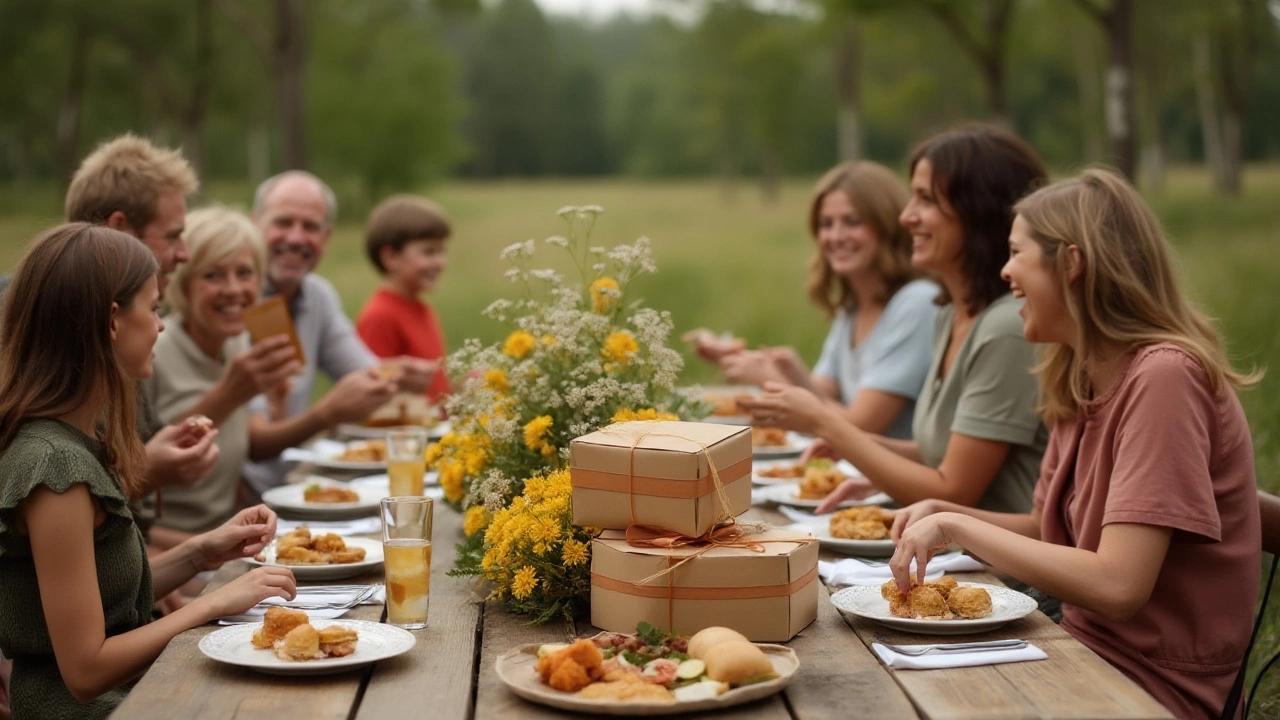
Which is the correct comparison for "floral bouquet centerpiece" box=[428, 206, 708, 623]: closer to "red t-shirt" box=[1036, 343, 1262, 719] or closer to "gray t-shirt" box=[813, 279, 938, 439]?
"red t-shirt" box=[1036, 343, 1262, 719]

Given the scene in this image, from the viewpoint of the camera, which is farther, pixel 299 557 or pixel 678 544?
pixel 299 557

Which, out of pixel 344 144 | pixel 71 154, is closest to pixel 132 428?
pixel 71 154

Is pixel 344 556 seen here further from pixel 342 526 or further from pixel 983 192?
pixel 983 192

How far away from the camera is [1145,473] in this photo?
221 cm

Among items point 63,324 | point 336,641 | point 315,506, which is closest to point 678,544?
point 336,641

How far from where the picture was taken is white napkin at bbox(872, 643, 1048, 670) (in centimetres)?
193

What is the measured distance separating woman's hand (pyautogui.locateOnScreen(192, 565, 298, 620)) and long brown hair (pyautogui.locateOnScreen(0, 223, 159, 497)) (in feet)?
1.22

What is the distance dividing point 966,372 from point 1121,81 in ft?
24.6

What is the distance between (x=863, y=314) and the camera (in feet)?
15.4

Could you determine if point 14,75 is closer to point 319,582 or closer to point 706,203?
point 706,203

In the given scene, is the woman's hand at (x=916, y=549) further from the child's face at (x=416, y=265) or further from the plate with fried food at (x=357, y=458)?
the child's face at (x=416, y=265)

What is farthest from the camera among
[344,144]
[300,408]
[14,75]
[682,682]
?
[344,144]

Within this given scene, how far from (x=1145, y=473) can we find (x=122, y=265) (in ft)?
6.00

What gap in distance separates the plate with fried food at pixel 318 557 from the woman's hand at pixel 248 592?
1.00 ft
